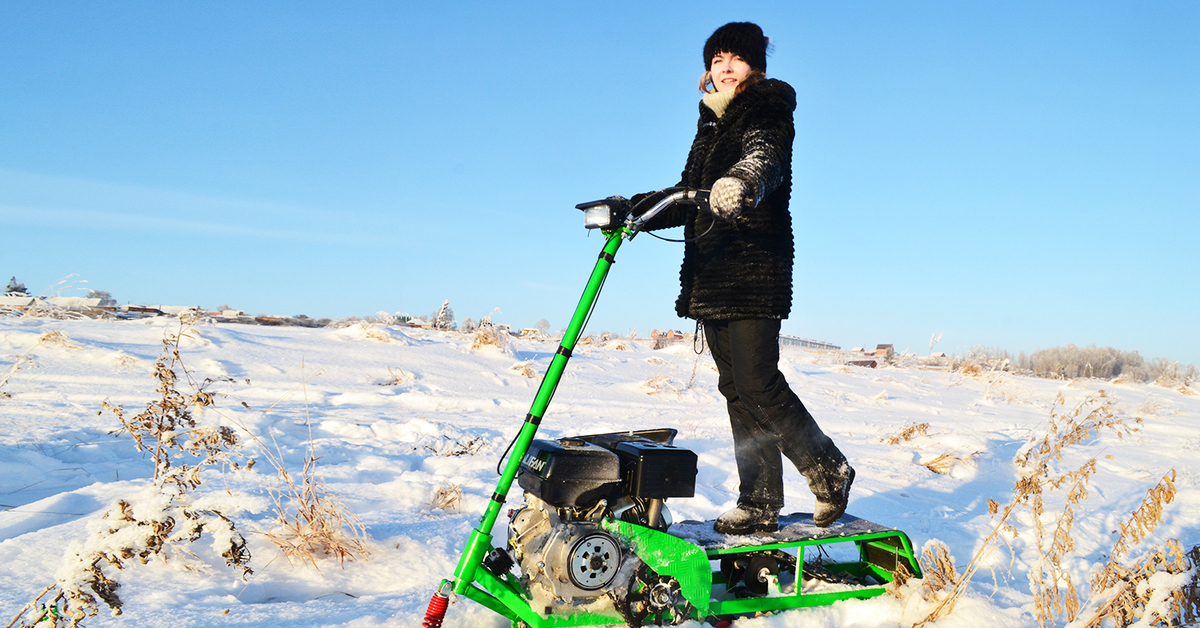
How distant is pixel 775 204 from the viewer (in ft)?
8.55

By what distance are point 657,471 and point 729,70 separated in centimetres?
165

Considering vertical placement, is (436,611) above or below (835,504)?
below

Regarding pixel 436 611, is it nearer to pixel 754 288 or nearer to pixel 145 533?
pixel 145 533

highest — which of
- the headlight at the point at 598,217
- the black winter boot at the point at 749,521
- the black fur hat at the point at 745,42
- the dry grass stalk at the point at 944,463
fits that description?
the black fur hat at the point at 745,42

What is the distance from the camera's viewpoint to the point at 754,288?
99.7 inches

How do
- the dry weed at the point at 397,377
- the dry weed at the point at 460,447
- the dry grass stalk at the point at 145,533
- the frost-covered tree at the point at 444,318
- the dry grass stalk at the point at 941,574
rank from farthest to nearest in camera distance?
the frost-covered tree at the point at 444,318 < the dry weed at the point at 397,377 < the dry weed at the point at 460,447 < the dry grass stalk at the point at 941,574 < the dry grass stalk at the point at 145,533

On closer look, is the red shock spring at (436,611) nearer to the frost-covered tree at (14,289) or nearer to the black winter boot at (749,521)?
the black winter boot at (749,521)

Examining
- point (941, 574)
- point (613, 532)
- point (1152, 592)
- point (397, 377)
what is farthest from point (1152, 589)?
point (397, 377)

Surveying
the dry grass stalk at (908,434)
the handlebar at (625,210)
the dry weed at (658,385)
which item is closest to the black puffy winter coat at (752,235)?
the handlebar at (625,210)

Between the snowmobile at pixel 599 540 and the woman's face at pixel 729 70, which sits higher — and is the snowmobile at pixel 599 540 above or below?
below

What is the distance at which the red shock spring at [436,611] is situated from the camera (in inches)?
72.9

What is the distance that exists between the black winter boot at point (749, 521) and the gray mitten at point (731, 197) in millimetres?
1262

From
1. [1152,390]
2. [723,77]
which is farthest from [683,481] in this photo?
[1152,390]

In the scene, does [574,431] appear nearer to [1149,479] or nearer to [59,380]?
[59,380]
